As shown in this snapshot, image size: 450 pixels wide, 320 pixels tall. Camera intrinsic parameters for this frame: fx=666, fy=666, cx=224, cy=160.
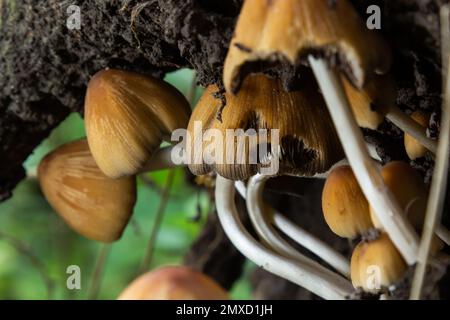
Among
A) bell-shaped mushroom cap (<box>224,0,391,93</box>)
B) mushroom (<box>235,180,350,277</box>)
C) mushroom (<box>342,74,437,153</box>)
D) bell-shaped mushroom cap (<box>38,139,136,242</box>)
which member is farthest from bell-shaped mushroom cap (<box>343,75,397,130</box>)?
bell-shaped mushroom cap (<box>38,139,136,242</box>)

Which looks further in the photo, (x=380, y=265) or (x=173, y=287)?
(x=173, y=287)

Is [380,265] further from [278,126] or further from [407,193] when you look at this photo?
[278,126]

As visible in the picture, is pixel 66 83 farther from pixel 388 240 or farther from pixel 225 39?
pixel 388 240

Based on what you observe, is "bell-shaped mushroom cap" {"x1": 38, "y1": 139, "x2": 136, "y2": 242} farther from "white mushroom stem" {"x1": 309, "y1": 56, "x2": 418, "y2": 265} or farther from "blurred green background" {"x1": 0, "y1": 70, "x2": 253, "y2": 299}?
"blurred green background" {"x1": 0, "y1": 70, "x2": 253, "y2": 299}

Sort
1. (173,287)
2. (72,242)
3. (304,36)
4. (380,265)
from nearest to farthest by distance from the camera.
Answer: (304,36)
(380,265)
(173,287)
(72,242)

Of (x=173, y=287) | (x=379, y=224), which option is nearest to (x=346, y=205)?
(x=379, y=224)

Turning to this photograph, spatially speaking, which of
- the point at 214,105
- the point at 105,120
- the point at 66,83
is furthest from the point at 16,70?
the point at 214,105

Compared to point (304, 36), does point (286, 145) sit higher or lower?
lower
